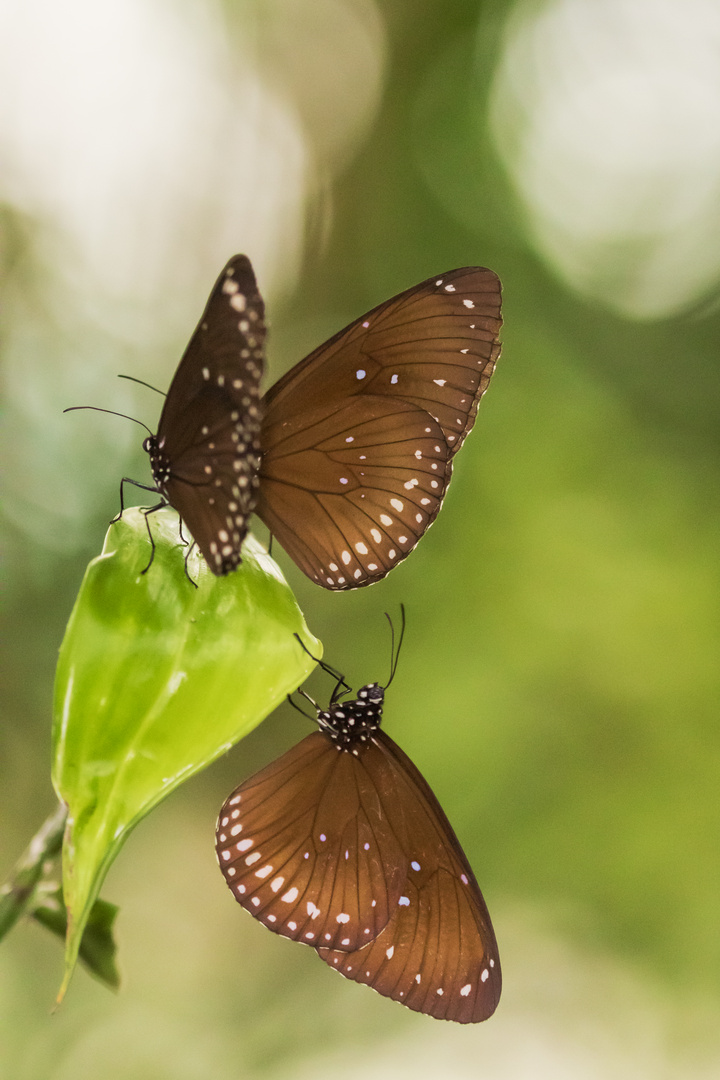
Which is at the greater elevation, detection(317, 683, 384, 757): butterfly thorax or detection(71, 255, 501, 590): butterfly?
detection(71, 255, 501, 590): butterfly

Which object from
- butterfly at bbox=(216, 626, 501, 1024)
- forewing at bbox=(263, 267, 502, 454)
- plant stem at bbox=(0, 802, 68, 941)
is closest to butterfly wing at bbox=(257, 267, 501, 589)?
forewing at bbox=(263, 267, 502, 454)

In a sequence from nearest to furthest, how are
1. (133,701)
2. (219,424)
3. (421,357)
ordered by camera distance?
(133,701) → (219,424) → (421,357)

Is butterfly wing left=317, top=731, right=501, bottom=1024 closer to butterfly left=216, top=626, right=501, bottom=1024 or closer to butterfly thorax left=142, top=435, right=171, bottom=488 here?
butterfly left=216, top=626, right=501, bottom=1024

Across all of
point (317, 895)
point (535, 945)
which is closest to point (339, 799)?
point (317, 895)

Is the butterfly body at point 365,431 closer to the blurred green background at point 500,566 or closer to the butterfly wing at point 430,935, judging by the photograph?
the butterfly wing at point 430,935

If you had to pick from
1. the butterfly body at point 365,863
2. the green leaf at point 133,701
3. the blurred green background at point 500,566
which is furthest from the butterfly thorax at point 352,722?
the blurred green background at point 500,566

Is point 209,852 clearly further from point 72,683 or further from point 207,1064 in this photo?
point 72,683

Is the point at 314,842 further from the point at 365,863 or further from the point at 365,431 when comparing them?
the point at 365,431

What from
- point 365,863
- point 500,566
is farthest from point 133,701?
point 500,566
